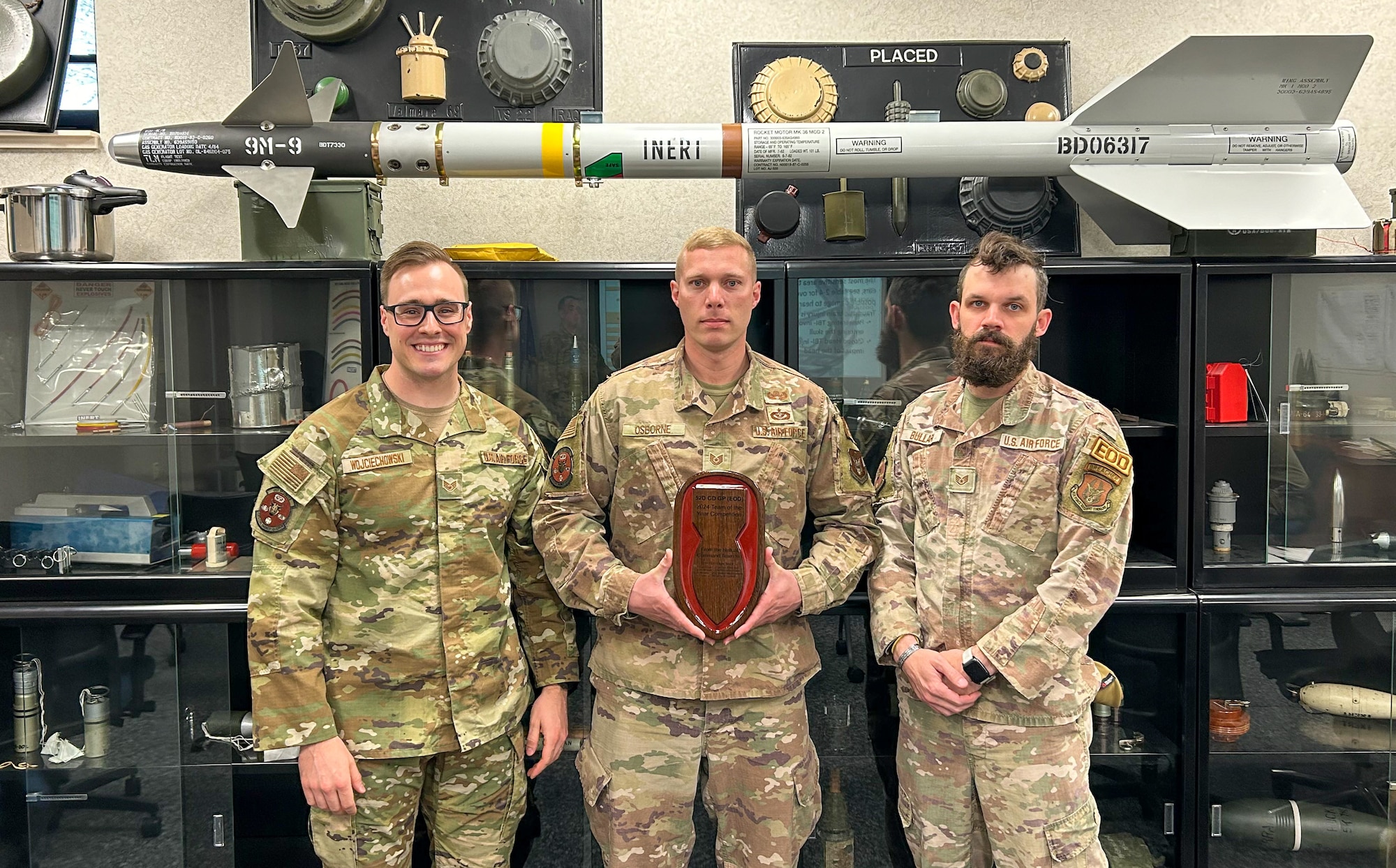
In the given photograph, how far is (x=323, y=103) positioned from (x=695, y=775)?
211 cm

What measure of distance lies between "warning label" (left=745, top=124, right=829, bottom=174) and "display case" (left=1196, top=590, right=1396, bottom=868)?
174 cm

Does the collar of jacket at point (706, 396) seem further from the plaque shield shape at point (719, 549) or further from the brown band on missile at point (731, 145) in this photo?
the brown band on missile at point (731, 145)

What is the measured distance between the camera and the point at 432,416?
199 centimetres

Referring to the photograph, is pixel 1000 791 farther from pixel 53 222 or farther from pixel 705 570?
pixel 53 222

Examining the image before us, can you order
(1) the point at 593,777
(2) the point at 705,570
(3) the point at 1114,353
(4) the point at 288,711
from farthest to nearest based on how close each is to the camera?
(3) the point at 1114,353 → (1) the point at 593,777 → (2) the point at 705,570 → (4) the point at 288,711

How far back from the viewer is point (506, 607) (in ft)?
6.70

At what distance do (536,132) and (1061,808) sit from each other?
2070 millimetres

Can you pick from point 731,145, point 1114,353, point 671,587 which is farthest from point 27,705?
point 1114,353

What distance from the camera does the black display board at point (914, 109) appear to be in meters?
2.79

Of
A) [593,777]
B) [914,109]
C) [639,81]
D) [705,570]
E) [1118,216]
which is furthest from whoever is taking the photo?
[639,81]

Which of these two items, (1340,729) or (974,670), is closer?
(974,670)

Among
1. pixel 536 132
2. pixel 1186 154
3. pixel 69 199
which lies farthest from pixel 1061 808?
pixel 69 199

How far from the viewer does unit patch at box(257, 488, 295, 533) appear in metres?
1.85

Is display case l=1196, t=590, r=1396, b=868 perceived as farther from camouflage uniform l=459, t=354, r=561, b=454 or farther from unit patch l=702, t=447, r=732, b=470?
camouflage uniform l=459, t=354, r=561, b=454
